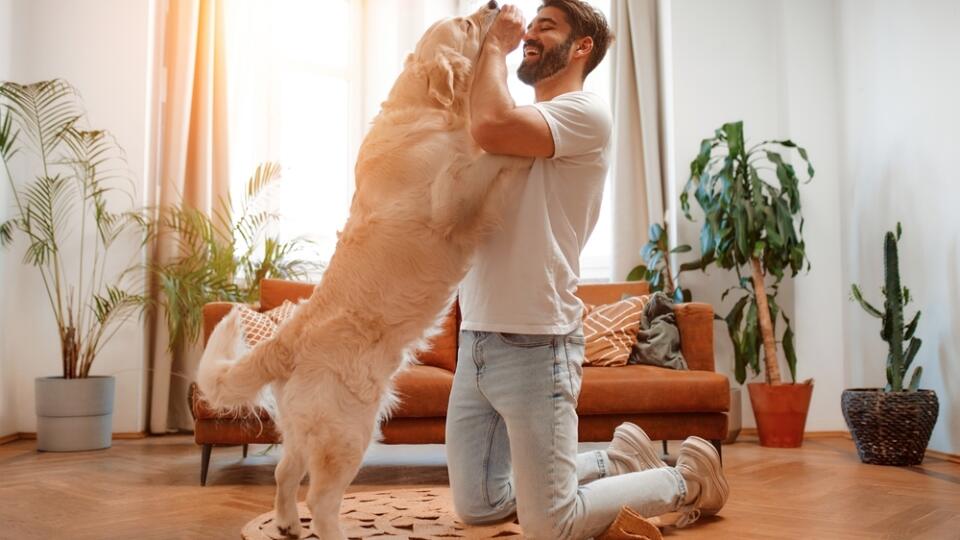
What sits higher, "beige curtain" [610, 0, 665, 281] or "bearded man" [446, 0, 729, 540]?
"beige curtain" [610, 0, 665, 281]

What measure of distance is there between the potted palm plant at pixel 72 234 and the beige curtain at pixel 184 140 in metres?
0.26

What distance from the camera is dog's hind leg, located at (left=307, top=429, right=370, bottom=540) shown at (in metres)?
2.16

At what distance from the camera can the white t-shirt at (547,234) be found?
7.12 feet

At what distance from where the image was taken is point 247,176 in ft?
19.7

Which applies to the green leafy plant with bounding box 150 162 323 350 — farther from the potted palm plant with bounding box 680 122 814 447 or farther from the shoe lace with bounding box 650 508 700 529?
the shoe lace with bounding box 650 508 700 529

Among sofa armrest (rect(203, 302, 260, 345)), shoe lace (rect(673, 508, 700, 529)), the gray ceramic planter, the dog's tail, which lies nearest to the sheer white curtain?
the gray ceramic planter

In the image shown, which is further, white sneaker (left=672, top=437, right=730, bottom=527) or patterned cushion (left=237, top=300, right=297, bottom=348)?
patterned cushion (left=237, top=300, right=297, bottom=348)

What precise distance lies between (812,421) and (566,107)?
3.85 metres

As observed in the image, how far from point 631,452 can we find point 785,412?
2341 mm

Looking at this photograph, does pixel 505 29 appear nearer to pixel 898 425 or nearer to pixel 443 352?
pixel 443 352

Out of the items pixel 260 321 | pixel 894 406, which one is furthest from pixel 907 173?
pixel 260 321

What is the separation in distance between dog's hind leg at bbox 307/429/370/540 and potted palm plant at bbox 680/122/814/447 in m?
3.22

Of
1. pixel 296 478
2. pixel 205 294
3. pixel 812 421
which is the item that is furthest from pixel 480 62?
pixel 812 421

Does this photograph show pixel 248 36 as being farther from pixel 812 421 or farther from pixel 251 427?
pixel 812 421
